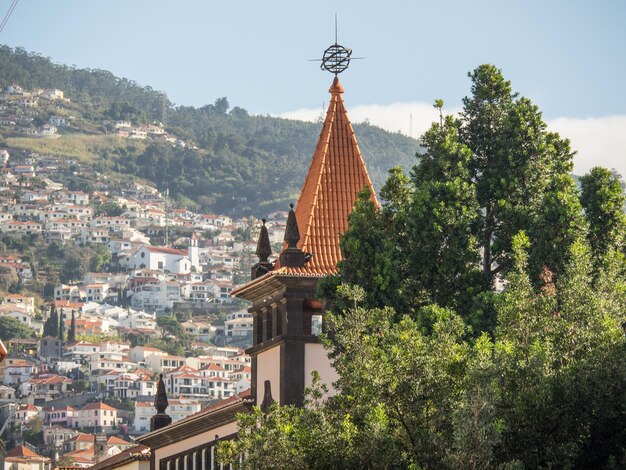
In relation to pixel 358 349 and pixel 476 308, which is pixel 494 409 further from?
pixel 476 308

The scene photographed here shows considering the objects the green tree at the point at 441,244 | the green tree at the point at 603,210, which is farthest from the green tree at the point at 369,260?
the green tree at the point at 603,210

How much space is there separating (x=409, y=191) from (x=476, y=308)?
4415mm

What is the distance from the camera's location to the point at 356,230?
41719mm

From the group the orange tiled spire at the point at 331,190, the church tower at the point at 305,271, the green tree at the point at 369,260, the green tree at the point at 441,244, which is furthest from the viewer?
the orange tiled spire at the point at 331,190

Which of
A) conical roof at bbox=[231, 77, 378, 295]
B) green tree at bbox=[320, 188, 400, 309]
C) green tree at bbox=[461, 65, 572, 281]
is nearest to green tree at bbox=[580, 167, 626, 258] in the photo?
green tree at bbox=[461, 65, 572, 281]

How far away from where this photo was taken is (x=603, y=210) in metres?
43.5

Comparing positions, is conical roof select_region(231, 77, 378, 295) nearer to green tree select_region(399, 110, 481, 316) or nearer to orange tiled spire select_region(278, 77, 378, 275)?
orange tiled spire select_region(278, 77, 378, 275)

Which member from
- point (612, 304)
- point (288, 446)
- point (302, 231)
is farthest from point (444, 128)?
point (288, 446)

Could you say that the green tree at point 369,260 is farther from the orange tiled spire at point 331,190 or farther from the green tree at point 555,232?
the orange tiled spire at point 331,190

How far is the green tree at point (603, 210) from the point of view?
43.2 m

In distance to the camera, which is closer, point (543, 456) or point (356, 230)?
point (543, 456)

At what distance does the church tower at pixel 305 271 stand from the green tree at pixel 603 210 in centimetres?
508

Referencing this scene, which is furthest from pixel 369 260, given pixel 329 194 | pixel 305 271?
pixel 329 194

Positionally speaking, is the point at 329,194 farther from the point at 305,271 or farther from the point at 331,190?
the point at 305,271
